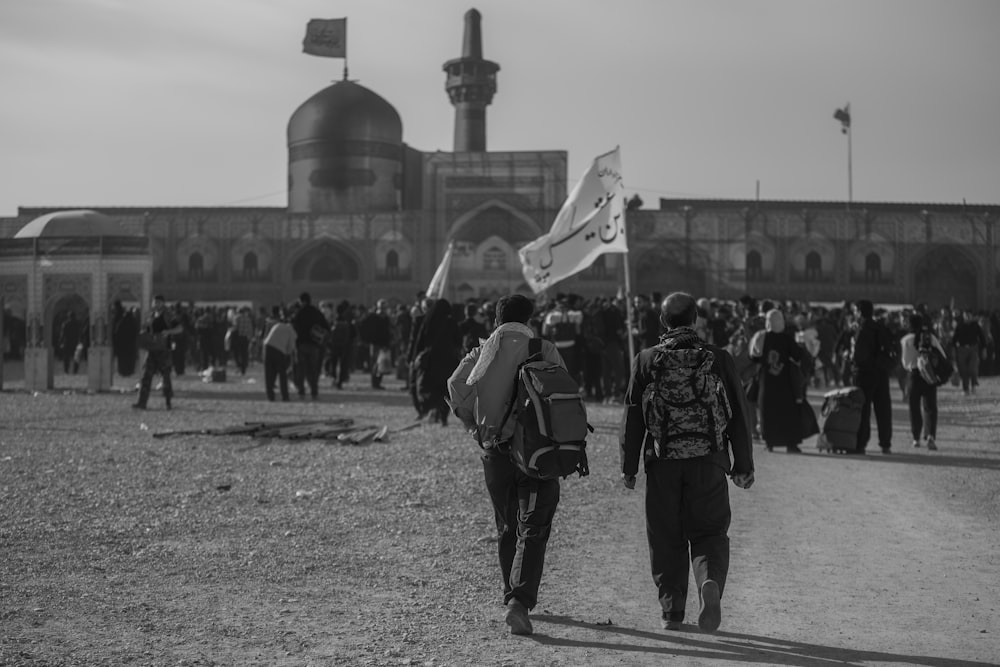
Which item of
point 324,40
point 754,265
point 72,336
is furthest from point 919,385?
point 324,40

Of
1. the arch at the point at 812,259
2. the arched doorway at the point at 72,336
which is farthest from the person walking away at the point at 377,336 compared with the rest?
the arch at the point at 812,259

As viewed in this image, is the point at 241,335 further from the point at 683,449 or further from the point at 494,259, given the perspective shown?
the point at 683,449

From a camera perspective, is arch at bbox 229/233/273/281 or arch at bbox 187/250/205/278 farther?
arch at bbox 187/250/205/278

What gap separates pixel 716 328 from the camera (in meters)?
14.6

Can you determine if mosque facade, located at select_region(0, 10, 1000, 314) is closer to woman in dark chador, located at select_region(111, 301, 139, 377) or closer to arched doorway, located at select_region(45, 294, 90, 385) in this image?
arched doorway, located at select_region(45, 294, 90, 385)

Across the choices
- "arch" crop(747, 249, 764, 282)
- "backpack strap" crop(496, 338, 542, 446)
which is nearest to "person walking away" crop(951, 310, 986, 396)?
"backpack strap" crop(496, 338, 542, 446)

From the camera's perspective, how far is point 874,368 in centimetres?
1174

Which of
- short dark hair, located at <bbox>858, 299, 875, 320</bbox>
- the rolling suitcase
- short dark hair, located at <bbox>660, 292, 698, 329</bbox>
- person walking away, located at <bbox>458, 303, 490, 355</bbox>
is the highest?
short dark hair, located at <bbox>858, 299, 875, 320</bbox>

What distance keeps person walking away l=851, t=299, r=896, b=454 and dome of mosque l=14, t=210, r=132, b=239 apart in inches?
581

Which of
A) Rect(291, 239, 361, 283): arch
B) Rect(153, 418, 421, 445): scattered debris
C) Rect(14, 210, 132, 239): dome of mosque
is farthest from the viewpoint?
Rect(291, 239, 361, 283): arch

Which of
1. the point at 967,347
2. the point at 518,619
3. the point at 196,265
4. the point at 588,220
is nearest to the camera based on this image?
the point at 518,619

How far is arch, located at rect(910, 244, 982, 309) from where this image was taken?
47031 millimetres

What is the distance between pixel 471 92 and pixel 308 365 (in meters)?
38.6

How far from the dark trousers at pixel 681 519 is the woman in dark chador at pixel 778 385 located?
689 cm
